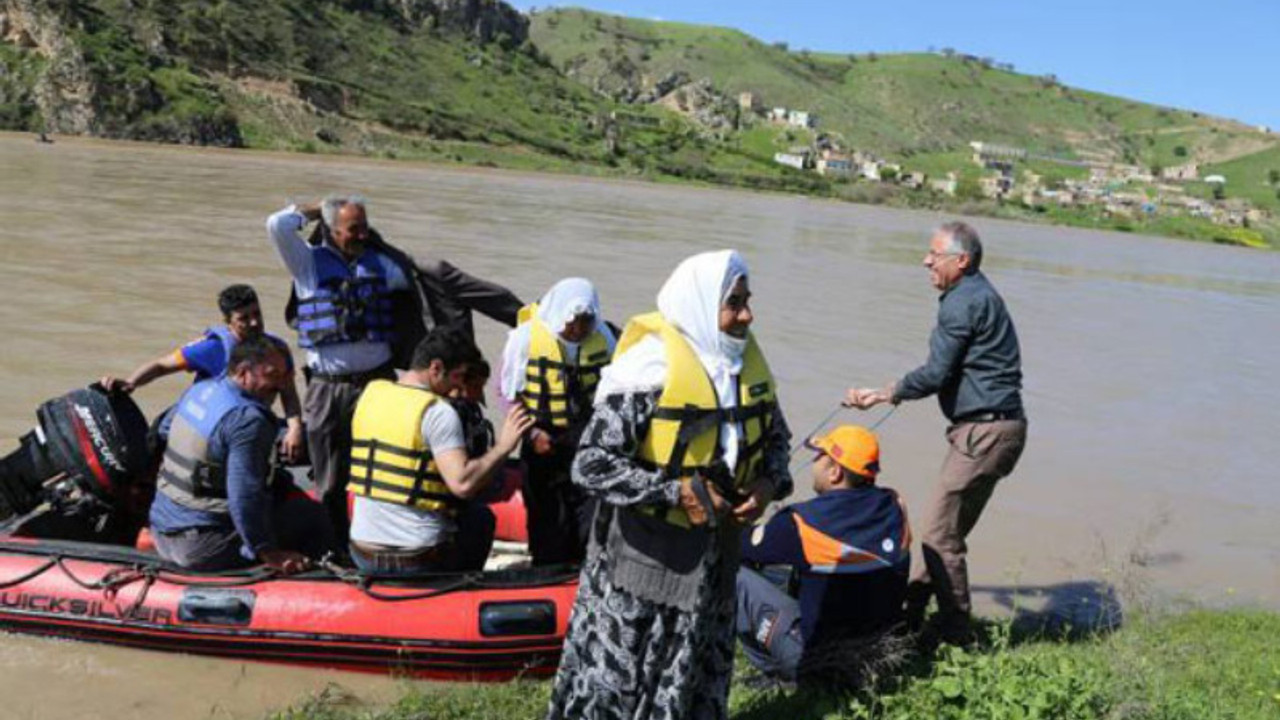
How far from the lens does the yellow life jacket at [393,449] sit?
373 centimetres

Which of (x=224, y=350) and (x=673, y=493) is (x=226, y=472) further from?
(x=673, y=493)

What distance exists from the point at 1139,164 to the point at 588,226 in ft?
539

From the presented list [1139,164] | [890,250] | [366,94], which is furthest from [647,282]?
[1139,164]

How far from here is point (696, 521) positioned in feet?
9.25

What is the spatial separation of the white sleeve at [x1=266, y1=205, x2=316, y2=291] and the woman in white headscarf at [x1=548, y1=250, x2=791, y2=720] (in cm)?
243

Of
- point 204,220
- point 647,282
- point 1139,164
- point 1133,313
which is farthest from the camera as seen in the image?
point 1139,164

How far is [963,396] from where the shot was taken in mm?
4340

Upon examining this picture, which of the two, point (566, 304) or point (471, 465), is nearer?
point (471, 465)

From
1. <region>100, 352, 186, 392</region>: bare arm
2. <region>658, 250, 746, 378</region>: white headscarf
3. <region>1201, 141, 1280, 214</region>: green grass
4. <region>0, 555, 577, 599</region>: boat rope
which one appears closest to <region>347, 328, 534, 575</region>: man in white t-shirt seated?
<region>0, 555, 577, 599</region>: boat rope

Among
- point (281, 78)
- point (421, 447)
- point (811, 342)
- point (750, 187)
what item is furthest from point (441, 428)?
point (750, 187)

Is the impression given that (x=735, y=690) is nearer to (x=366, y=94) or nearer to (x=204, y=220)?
(x=204, y=220)

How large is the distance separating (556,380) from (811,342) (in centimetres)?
1010

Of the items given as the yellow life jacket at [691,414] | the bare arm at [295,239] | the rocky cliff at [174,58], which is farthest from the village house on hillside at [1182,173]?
the yellow life jacket at [691,414]

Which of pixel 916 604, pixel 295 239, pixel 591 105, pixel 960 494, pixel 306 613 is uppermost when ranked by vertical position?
pixel 591 105
